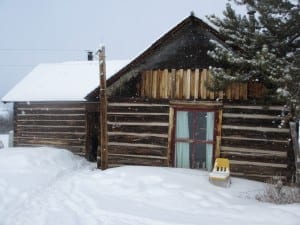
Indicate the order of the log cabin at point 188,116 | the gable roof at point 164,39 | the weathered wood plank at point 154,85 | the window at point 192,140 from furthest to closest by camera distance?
the weathered wood plank at point 154,85, the window at point 192,140, the gable roof at point 164,39, the log cabin at point 188,116

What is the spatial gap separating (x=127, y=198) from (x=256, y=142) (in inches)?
197

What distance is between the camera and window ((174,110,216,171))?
13148 mm

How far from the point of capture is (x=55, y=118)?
19.5m

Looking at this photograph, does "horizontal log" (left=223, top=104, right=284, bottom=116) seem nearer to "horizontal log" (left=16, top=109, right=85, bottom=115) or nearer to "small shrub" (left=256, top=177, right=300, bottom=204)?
"small shrub" (left=256, top=177, right=300, bottom=204)

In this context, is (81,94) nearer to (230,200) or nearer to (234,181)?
(234,181)

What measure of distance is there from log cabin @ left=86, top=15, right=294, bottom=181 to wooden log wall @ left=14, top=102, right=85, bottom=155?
5065mm

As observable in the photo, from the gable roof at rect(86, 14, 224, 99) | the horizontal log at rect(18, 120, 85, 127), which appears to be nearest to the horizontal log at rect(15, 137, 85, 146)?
the horizontal log at rect(18, 120, 85, 127)

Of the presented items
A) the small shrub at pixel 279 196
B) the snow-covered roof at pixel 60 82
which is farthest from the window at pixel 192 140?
the snow-covered roof at pixel 60 82

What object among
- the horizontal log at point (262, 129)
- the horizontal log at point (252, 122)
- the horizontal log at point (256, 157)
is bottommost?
the horizontal log at point (256, 157)

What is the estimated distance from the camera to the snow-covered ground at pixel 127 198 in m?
7.98

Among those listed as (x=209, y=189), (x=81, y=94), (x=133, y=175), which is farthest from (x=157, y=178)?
(x=81, y=94)

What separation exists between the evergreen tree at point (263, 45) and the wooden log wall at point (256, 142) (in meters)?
1.32

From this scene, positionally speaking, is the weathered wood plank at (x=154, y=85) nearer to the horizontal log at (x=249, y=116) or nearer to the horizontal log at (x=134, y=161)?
the horizontal log at (x=134, y=161)

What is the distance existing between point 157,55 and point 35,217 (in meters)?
7.23
